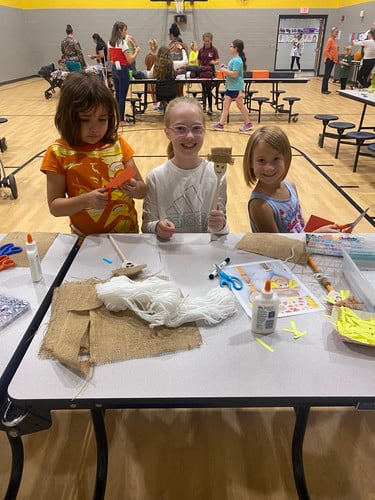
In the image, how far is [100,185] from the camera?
154 centimetres

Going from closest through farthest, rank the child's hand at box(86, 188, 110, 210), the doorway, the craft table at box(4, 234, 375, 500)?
the craft table at box(4, 234, 375, 500), the child's hand at box(86, 188, 110, 210), the doorway

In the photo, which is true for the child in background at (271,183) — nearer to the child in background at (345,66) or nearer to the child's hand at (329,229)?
the child's hand at (329,229)

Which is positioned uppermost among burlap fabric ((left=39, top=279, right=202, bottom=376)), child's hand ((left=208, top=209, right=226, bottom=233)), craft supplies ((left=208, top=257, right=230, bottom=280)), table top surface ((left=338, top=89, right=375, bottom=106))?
table top surface ((left=338, top=89, right=375, bottom=106))

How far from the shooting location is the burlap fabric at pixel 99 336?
88 cm

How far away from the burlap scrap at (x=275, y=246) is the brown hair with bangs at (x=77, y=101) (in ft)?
2.45

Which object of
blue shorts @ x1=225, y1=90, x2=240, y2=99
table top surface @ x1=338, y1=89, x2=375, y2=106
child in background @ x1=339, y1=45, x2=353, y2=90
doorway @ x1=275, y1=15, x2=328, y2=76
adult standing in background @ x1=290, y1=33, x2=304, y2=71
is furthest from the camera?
adult standing in background @ x1=290, y1=33, x2=304, y2=71

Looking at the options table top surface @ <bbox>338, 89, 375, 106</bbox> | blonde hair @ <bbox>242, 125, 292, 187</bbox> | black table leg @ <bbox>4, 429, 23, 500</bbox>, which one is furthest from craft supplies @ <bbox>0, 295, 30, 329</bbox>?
table top surface @ <bbox>338, 89, 375, 106</bbox>

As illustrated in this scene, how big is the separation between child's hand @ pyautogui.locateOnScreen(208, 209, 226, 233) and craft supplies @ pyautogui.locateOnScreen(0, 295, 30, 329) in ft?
2.30

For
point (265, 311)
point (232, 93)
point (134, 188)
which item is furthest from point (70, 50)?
point (265, 311)

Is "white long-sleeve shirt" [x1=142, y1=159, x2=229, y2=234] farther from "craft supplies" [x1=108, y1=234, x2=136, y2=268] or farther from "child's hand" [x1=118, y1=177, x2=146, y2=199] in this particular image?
"craft supplies" [x1=108, y1=234, x2=136, y2=268]

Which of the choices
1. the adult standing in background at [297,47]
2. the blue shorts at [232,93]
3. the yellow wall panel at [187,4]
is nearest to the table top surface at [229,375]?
the blue shorts at [232,93]

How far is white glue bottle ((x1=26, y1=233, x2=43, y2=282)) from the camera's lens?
1.13m

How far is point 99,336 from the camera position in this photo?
930 mm

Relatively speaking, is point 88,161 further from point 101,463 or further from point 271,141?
point 101,463
